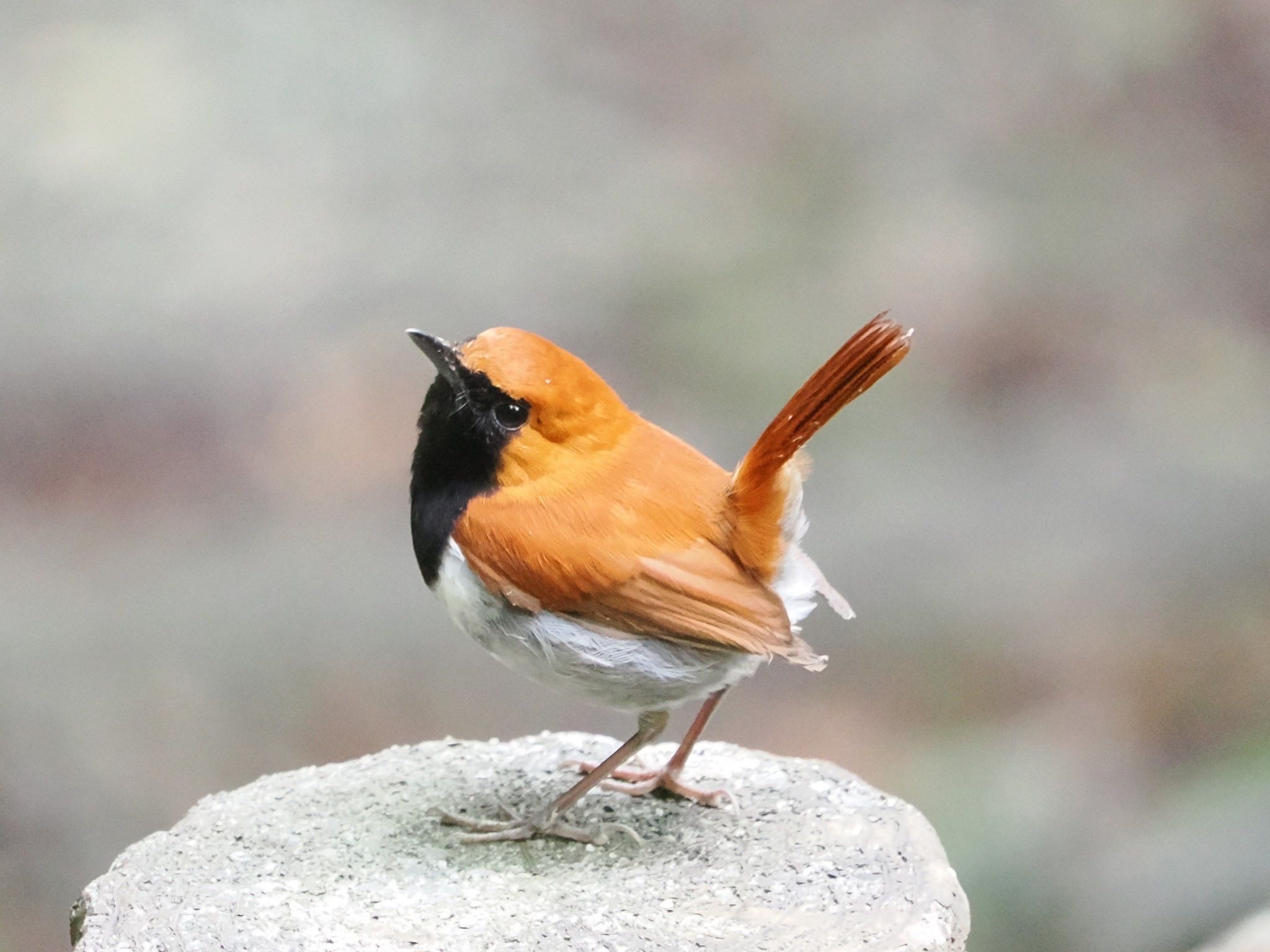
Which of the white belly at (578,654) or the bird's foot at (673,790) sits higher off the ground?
the white belly at (578,654)

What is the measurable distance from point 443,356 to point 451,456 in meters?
0.21

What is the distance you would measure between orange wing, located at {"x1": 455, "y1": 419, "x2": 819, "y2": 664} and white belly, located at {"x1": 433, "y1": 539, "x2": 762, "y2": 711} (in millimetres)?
31

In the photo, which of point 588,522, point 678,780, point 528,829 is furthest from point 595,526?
point 678,780

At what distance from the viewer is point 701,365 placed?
4504 millimetres

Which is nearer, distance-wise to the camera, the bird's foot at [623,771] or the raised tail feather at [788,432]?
the raised tail feather at [788,432]

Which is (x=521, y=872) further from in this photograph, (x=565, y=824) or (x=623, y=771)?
(x=623, y=771)

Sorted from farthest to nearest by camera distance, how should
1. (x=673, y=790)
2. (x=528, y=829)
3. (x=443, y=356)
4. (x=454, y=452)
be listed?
(x=673, y=790) → (x=528, y=829) → (x=454, y=452) → (x=443, y=356)

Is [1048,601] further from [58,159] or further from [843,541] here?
[58,159]

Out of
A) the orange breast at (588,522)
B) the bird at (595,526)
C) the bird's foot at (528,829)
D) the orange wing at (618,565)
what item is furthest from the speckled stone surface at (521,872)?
the orange breast at (588,522)

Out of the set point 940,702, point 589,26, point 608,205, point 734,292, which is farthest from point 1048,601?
point 589,26

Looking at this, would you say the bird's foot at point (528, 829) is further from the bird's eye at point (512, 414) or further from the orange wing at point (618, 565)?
the bird's eye at point (512, 414)

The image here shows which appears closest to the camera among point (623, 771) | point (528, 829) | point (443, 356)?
point (443, 356)

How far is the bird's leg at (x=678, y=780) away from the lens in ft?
9.82

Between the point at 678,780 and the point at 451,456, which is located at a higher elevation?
the point at 451,456
